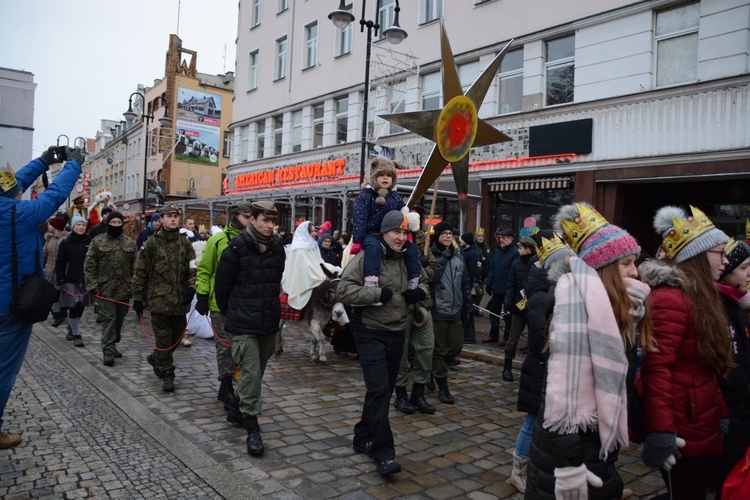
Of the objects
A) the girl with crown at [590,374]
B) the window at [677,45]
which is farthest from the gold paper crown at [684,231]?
the window at [677,45]

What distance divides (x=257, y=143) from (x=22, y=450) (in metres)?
23.6

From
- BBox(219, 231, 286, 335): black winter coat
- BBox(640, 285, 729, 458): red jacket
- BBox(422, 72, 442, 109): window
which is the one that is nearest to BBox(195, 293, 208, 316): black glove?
BBox(219, 231, 286, 335): black winter coat

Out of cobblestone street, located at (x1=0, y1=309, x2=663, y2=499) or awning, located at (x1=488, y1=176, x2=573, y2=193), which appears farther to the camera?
awning, located at (x1=488, y1=176, x2=573, y2=193)

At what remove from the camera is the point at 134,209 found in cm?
4803

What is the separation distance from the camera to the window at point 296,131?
2344cm

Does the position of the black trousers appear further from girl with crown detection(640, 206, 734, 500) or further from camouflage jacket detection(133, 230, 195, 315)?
camouflage jacket detection(133, 230, 195, 315)

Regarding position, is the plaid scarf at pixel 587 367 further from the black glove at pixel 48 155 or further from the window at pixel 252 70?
the window at pixel 252 70

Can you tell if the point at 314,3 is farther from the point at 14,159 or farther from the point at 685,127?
the point at 14,159

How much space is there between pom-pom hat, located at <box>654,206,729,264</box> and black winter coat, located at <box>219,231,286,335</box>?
318 centimetres

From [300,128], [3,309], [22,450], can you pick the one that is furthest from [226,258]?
[300,128]

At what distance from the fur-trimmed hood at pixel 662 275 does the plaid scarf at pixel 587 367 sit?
1.93ft

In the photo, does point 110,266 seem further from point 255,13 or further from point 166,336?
point 255,13

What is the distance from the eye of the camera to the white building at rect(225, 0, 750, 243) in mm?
11297

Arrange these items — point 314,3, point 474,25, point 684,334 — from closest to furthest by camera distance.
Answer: point 684,334 < point 474,25 < point 314,3
